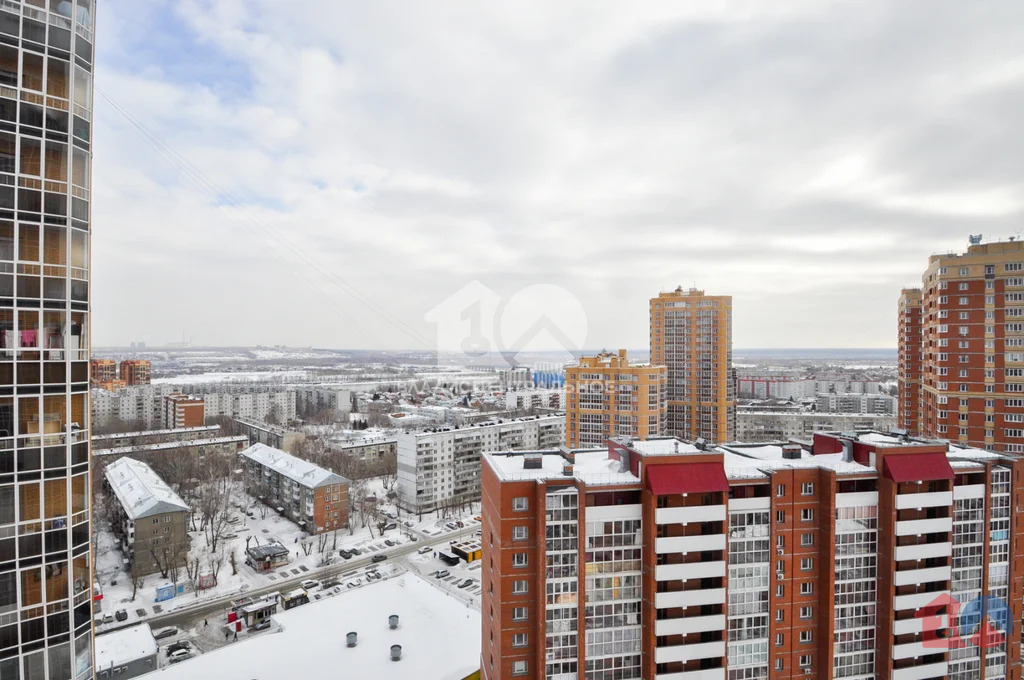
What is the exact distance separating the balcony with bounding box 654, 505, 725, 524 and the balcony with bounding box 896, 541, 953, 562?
3.65m

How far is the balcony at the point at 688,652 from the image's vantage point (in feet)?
30.4

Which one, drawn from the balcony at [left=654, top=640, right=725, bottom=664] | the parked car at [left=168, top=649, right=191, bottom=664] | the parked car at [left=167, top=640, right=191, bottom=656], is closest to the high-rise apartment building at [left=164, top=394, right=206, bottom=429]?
the parked car at [left=167, top=640, right=191, bottom=656]

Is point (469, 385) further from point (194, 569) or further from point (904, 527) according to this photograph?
point (904, 527)

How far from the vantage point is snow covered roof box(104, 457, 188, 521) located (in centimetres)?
1997

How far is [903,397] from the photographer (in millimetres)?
23375

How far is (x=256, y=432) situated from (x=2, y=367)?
124 feet

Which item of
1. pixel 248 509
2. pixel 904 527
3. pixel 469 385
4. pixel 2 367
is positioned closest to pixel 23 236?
pixel 2 367

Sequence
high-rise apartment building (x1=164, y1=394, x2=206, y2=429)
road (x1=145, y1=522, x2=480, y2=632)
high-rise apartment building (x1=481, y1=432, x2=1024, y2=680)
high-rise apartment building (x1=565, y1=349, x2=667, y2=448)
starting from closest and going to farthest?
high-rise apartment building (x1=481, y1=432, x2=1024, y2=680) → road (x1=145, y1=522, x2=480, y2=632) → high-rise apartment building (x1=565, y1=349, x2=667, y2=448) → high-rise apartment building (x1=164, y1=394, x2=206, y2=429)

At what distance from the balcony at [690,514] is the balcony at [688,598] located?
4.09ft

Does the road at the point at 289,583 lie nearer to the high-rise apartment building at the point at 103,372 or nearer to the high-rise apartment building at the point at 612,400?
the high-rise apartment building at the point at 612,400

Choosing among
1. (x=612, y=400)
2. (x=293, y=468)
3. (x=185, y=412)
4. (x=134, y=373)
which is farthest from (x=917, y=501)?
(x=134, y=373)

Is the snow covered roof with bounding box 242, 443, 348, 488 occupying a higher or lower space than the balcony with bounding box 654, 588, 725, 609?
lower

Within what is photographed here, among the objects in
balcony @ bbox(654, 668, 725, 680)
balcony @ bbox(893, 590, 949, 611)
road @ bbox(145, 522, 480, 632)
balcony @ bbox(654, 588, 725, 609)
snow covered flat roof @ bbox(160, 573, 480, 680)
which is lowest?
road @ bbox(145, 522, 480, 632)

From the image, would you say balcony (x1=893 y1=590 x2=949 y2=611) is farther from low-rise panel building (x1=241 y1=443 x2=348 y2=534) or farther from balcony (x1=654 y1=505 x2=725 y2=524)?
low-rise panel building (x1=241 y1=443 x2=348 y2=534)
